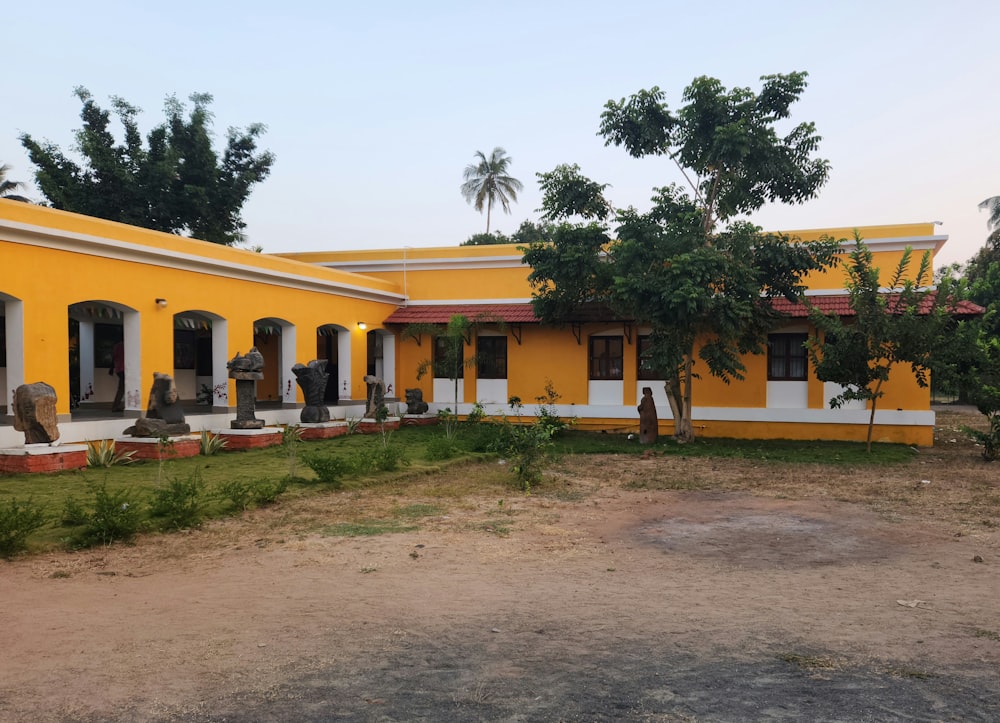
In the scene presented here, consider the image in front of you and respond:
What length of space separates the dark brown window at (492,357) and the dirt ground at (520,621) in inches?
473

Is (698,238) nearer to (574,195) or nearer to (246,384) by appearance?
(574,195)

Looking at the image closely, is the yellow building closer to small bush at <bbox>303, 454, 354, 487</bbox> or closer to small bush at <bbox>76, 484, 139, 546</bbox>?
small bush at <bbox>303, 454, 354, 487</bbox>

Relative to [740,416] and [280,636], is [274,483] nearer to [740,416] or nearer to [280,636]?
[280,636]

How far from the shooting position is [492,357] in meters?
20.6

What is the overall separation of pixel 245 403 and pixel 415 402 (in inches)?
237

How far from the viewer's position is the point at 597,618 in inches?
197

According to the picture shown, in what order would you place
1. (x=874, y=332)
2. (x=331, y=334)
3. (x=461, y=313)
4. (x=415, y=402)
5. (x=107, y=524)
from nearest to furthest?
(x=107, y=524), (x=874, y=332), (x=461, y=313), (x=415, y=402), (x=331, y=334)

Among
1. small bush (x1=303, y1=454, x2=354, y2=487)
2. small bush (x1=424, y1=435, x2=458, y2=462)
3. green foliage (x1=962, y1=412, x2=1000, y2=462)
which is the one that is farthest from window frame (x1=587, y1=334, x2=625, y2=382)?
small bush (x1=303, y1=454, x2=354, y2=487)

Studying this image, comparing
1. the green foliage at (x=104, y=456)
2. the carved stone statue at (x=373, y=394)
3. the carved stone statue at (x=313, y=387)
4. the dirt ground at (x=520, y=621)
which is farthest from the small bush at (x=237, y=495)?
the carved stone statue at (x=373, y=394)

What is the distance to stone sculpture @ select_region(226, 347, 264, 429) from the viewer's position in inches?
566

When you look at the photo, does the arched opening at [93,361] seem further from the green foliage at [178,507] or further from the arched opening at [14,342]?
the green foliage at [178,507]

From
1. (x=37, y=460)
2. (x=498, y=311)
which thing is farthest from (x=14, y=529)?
(x=498, y=311)

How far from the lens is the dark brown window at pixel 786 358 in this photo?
58.9ft

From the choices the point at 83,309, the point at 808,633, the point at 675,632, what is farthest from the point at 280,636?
the point at 83,309
